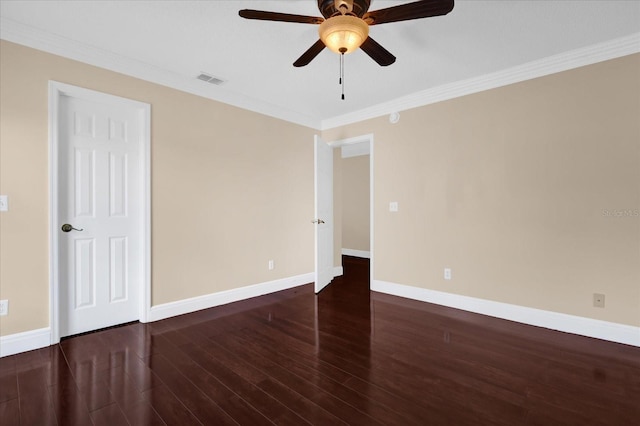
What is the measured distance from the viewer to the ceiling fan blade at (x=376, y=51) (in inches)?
81.5

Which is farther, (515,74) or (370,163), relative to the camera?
(370,163)

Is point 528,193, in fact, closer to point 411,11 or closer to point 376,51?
point 376,51

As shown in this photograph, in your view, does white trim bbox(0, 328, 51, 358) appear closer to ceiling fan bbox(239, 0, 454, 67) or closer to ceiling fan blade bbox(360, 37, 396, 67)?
ceiling fan bbox(239, 0, 454, 67)

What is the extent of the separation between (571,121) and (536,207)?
836mm

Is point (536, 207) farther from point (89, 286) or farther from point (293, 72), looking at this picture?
point (89, 286)

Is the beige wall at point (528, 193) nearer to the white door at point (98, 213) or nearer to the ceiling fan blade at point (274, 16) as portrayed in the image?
the ceiling fan blade at point (274, 16)

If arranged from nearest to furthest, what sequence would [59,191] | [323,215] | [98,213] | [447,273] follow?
[59,191], [98,213], [447,273], [323,215]

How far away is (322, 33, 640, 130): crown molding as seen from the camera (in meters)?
2.62

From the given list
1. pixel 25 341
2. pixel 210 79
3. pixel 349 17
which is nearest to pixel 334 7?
pixel 349 17

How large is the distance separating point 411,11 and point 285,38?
1.15 meters

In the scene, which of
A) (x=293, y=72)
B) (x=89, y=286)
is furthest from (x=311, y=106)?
(x=89, y=286)

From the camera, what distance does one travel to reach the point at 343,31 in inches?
72.4

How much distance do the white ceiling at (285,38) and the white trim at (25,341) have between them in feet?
7.58

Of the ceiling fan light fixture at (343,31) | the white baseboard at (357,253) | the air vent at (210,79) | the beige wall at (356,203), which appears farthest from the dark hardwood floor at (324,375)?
the beige wall at (356,203)
